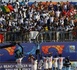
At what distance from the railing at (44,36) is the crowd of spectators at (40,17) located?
1012mm

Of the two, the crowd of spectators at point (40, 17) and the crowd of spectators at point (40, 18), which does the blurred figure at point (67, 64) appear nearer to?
the crowd of spectators at point (40, 18)

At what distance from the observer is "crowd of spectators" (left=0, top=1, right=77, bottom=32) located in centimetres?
2292

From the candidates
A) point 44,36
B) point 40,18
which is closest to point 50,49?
point 44,36

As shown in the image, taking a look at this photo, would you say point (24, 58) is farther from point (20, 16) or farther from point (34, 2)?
point (34, 2)

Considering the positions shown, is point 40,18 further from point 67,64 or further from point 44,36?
point 67,64

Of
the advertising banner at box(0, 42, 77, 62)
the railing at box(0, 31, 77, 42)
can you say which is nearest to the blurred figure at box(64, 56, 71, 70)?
the advertising banner at box(0, 42, 77, 62)

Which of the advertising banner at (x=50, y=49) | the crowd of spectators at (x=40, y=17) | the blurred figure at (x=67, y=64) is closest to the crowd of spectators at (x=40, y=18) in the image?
the crowd of spectators at (x=40, y=17)

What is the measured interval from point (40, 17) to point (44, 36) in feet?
13.7

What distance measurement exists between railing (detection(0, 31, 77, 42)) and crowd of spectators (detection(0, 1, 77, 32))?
39.9 inches

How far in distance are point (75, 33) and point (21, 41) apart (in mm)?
3366

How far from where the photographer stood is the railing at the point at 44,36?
20.9 meters

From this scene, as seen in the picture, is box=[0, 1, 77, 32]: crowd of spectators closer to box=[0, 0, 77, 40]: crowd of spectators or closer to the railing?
box=[0, 0, 77, 40]: crowd of spectators

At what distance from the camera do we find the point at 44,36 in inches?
826

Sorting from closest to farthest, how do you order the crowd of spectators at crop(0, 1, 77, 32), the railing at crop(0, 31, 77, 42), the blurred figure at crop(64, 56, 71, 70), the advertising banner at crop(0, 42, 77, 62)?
1. the blurred figure at crop(64, 56, 71, 70)
2. the railing at crop(0, 31, 77, 42)
3. the advertising banner at crop(0, 42, 77, 62)
4. the crowd of spectators at crop(0, 1, 77, 32)
